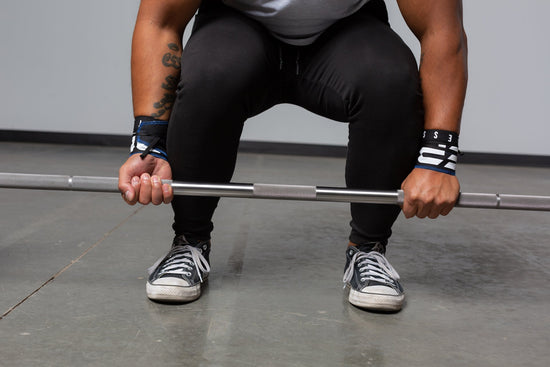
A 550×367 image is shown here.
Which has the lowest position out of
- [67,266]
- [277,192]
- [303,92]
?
[67,266]

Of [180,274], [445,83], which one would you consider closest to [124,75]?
[180,274]

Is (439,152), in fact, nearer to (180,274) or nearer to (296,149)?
(180,274)

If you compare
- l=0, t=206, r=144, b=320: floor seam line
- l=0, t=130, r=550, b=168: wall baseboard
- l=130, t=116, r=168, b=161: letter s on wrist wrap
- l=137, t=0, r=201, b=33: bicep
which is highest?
l=137, t=0, r=201, b=33: bicep

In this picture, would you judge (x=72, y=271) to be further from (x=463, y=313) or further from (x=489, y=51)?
(x=489, y=51)

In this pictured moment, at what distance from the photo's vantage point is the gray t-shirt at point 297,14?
108 centimetres

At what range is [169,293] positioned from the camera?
3.30ft

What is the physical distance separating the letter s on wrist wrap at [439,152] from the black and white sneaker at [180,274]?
489mm

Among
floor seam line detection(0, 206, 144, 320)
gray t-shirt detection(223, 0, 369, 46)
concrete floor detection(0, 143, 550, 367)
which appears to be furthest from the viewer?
gray t-shirt detection(223, 0, 369, 46)

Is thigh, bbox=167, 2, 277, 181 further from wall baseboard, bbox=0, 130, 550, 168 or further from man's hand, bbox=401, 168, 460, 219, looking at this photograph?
wall baseboard, bbox=0, 130, 550, 168

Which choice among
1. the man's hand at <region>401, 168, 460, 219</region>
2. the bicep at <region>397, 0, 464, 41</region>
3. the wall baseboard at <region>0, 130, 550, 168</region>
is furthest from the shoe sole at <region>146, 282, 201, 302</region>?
the wall baseboard at <region>0, 130, 550, 168</region>

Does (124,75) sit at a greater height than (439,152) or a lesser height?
lesser

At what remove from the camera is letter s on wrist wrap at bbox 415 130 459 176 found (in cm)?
100

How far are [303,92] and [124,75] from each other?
11.2 feet

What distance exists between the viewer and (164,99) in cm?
106
